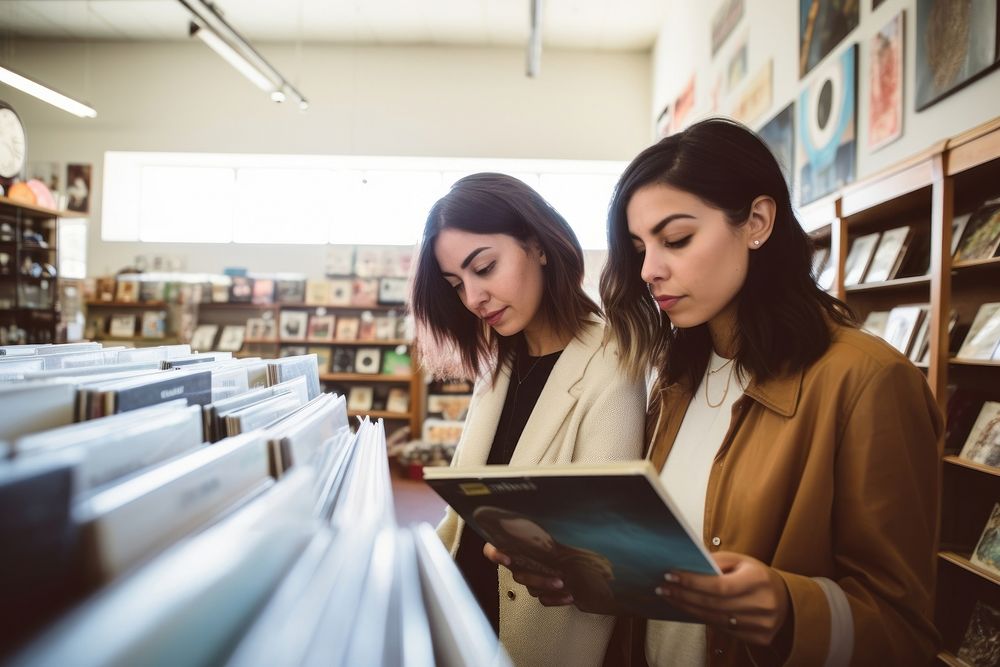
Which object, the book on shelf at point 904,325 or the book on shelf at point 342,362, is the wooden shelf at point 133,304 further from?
the book on shelf at point 904,325

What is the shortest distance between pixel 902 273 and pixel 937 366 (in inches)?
25.1

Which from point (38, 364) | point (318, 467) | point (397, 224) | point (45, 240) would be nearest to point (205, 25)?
point (45, 240)

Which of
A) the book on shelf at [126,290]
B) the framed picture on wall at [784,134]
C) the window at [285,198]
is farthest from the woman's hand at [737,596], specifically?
the book on shelf at [126,290]

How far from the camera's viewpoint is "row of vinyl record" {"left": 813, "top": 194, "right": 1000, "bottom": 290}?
6.33 ft

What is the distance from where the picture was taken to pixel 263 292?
6215mm

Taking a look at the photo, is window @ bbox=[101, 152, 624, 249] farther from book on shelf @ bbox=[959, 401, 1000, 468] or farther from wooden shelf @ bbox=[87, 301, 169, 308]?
book on shelf @ bbox=[959, 401, 1000, 468]

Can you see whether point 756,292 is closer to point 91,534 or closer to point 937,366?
point 91,534

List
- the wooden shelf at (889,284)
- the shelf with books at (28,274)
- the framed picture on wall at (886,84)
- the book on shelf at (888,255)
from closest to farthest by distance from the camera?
the wooden shelf at (889,284) → the book on shelf at (888,255) → the framed picture on wall at (886,84) → the shelf with books at (28,274)

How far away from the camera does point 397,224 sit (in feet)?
23.6

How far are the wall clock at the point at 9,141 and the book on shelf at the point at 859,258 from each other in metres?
4.92

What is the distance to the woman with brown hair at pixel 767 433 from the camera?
751 millimetres

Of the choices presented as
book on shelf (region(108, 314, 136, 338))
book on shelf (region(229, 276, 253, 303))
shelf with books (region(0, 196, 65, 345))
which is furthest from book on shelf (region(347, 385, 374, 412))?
shelf with books (region(0, 196, 65, 345))

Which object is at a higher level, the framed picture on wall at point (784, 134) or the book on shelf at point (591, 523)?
the framed picture on wall at point (784, 134)

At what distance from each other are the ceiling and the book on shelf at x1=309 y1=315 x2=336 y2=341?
3.38 m
